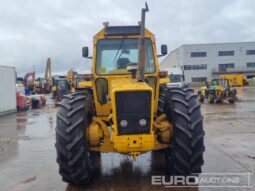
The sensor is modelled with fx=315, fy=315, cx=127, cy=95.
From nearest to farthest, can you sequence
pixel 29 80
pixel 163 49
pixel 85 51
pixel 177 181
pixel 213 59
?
pixel 177 181, pixel 85 51, pixel 163 49, pixel 29 80, pixel 213 59

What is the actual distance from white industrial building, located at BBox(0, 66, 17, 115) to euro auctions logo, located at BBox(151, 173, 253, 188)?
17.5m

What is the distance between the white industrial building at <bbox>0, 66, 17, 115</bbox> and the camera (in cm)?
2089

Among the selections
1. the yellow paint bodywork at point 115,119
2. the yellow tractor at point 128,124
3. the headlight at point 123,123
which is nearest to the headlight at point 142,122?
the yellow tractor at point 128,124

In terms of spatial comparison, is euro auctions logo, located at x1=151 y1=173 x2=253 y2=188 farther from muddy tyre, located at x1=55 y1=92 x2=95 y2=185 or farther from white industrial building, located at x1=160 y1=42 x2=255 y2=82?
white industrial building, located at x1=160 y1=42 x2=255 y2=82

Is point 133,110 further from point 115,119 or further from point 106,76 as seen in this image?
point 106,76

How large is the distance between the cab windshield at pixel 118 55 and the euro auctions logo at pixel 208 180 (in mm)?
2111

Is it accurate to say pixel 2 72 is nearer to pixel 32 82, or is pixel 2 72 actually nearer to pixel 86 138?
pixel 86 138

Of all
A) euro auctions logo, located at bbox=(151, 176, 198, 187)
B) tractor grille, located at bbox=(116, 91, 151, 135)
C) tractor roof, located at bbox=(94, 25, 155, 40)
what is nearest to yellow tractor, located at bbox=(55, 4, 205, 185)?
tractor grille, located at bbox=(116, 91, 151, 135)

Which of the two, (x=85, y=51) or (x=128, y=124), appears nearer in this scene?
(x=128, y=124)

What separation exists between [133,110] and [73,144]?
3.63ft

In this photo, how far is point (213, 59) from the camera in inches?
2879

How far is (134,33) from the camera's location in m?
6.37

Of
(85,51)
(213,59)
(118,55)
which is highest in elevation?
(213,59)

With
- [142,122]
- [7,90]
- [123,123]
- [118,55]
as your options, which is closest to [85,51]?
[118,55]
